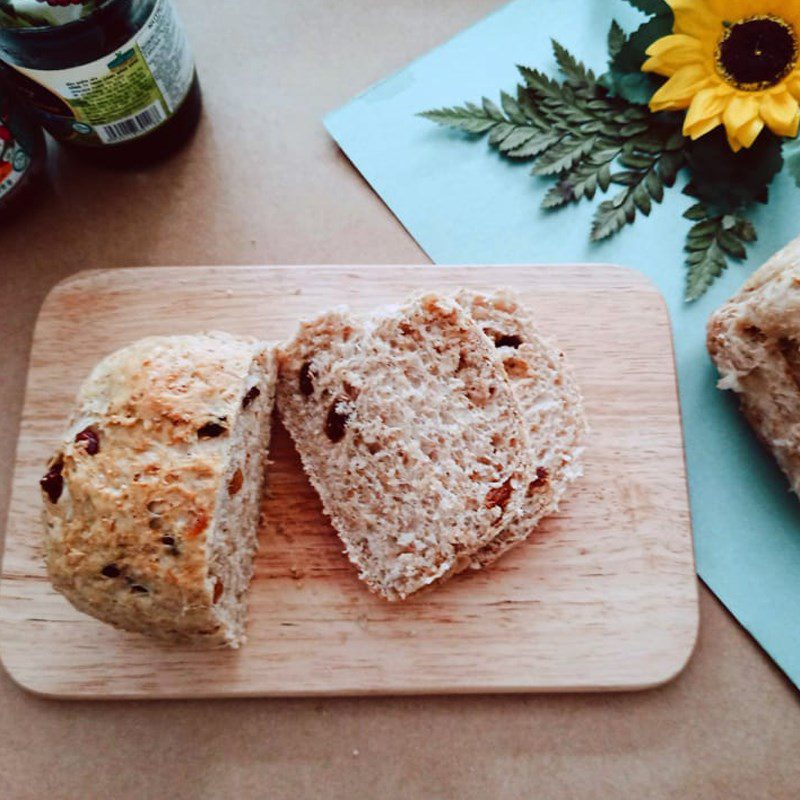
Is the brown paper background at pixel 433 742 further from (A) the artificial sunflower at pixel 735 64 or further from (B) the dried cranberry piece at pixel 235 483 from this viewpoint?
(A) the artificial sunflower at pixel 735 64

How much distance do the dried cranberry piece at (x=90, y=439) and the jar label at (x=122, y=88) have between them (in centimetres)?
77

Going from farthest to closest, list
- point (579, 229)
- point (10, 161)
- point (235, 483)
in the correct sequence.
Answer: point (579, 229) → point (10, 161) → point (235, 483)

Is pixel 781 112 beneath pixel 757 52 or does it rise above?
beneath

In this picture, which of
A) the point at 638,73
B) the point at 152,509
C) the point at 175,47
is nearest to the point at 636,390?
the point at 638,73

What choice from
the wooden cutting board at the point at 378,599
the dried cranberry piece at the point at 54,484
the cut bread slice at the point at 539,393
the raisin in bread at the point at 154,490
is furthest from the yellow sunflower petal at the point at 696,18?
the dried cranberry piece at the point at 54,484

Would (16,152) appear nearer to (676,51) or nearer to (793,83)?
(676,51)

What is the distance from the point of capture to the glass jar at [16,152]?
Result: 2080 mm

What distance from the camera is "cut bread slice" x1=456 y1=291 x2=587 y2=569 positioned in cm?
199

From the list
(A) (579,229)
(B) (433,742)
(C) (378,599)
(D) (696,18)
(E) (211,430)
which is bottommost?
(B) (433,742)

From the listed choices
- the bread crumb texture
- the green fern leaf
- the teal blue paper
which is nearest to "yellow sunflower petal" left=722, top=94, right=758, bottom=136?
the teal blue paper

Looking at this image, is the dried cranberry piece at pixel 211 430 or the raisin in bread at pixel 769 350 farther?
the raisin in bread at pixel 769 350

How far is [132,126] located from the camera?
2129mm

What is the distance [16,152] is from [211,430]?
0.94 metres

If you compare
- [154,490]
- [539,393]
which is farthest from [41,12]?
[539,393]
